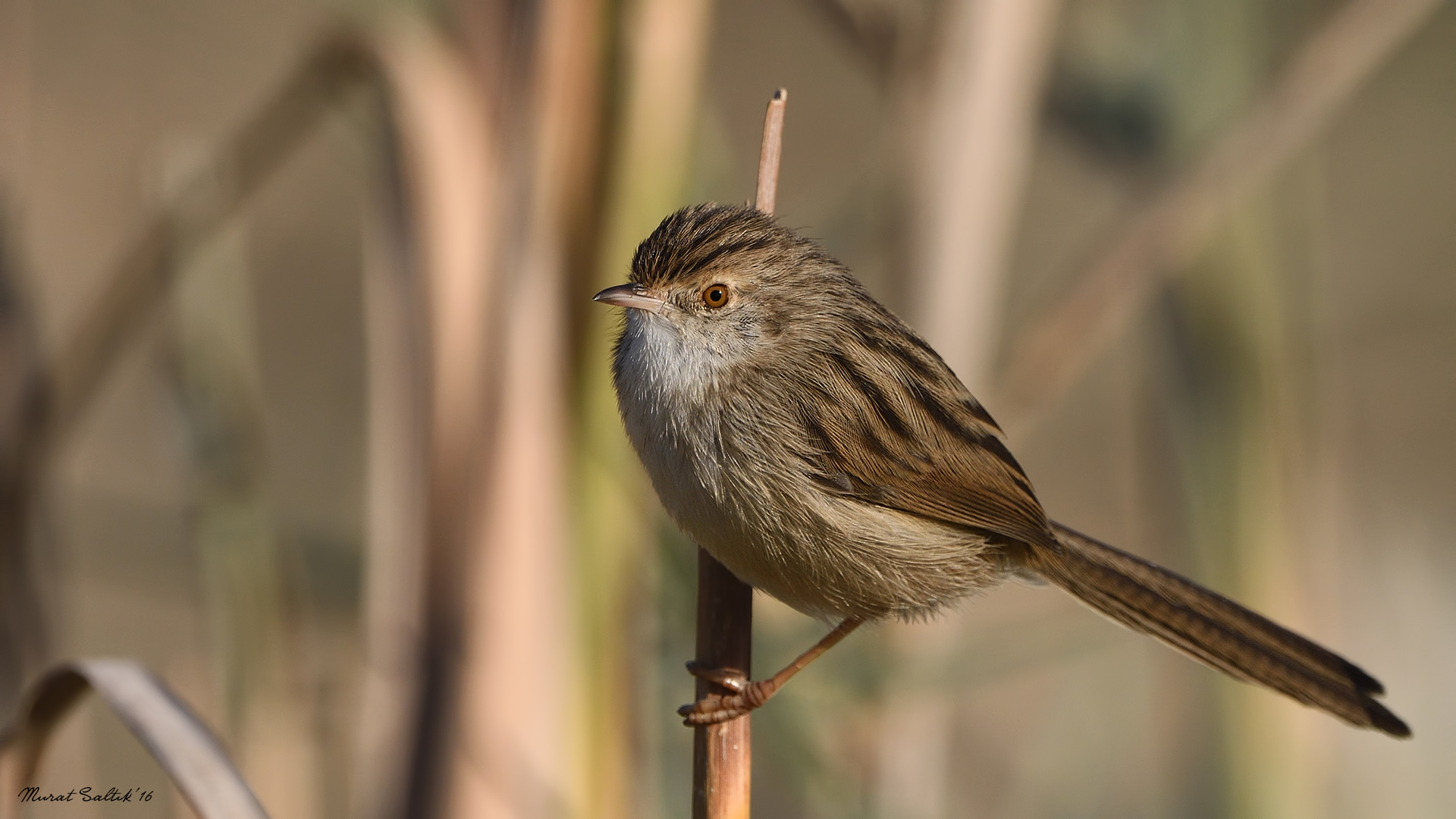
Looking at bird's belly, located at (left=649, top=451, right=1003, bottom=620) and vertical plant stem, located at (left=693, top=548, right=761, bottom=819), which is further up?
bird's belly, located at (left=649, top=451, right=1003, bottom=620)

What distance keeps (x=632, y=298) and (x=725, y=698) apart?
835mm

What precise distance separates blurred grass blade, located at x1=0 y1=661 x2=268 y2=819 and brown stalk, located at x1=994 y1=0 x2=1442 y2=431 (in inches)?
80.2

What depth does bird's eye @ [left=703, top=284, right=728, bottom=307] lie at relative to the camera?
2.72 metres

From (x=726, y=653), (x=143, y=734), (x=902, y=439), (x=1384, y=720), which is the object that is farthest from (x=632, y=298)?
(x=1384, y=720)

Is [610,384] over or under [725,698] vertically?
over

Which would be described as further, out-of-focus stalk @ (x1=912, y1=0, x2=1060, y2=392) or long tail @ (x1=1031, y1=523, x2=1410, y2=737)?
out-of-focus stalk @ (x1=912, y1=0, x2=1060, y2=392)

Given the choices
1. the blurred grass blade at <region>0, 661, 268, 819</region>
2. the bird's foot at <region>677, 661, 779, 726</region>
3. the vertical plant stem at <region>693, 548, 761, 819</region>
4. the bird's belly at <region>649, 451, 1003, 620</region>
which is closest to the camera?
the blurred grass blade at <region>0, 661, 268, 819</region>

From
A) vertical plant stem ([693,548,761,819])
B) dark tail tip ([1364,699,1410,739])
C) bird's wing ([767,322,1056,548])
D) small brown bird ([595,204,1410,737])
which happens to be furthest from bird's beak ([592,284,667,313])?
dark tail tip ([1364,699,1410,739])

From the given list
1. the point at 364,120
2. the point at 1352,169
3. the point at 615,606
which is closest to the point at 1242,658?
the point at 615,606

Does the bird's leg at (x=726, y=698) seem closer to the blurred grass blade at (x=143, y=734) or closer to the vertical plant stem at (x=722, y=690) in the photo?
the vertical plant stem at (x=722, y=690)

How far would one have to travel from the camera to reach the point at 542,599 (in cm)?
258

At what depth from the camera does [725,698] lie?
238cm

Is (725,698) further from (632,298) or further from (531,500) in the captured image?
(632,298)

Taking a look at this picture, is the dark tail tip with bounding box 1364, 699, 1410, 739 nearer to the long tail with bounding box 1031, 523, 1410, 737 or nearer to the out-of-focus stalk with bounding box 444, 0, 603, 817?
the long tail with bounding box 1031, 523, 1410, 737
